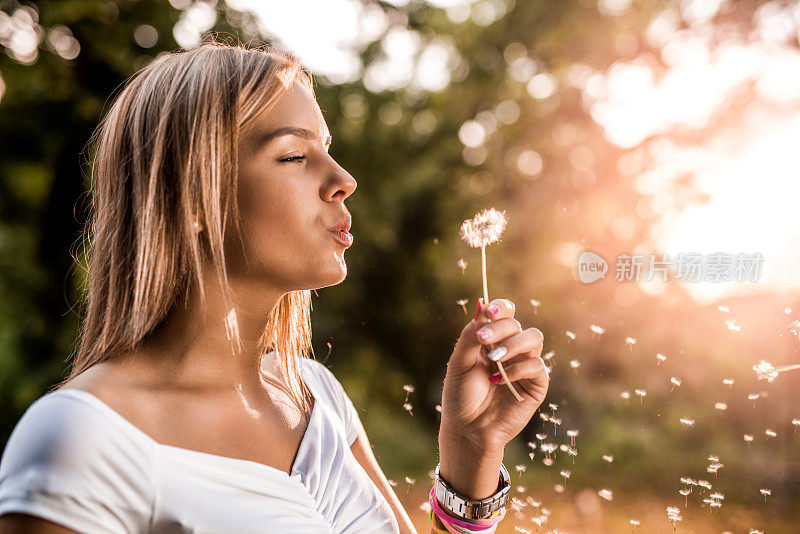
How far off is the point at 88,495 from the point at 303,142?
0.47 meters

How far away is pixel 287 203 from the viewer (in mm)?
729

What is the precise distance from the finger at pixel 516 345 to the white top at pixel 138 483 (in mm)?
291

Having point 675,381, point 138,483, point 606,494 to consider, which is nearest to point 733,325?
point 675,381

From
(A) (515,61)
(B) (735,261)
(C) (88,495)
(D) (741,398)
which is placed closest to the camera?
(C) (88,495)

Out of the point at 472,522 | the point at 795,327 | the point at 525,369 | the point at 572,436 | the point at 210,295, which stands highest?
the point at 210,295

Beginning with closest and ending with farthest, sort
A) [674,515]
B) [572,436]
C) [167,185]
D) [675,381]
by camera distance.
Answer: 1. [167,185]
2. [674,515]
3. [675,381]
4. [572,436]

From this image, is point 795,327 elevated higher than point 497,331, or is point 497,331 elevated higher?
point 497,331

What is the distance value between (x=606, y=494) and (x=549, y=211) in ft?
3.85

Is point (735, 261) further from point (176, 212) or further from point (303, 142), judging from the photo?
point (176, 212)

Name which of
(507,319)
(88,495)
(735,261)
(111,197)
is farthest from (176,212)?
(735,261)

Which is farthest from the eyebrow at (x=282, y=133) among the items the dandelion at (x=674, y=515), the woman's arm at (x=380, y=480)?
the dandelion at (x=674, y=515)

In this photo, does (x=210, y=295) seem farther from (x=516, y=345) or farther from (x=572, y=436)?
(x=572, y=436)

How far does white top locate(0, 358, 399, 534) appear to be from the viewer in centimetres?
55

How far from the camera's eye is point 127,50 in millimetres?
3270
